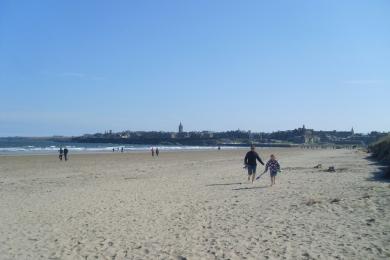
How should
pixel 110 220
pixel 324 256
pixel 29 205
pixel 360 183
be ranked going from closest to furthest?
pixel 324 256 < pixel 110 220 < pixel 29 205 < pixel 360 183

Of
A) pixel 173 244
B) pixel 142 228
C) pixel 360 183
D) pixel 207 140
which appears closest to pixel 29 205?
pixel 142 228

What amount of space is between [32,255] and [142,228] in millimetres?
2366

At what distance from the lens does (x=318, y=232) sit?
303 inches

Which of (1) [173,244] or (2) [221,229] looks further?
(2) [221,229]

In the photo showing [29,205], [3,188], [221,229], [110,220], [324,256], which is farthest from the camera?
[3,188]

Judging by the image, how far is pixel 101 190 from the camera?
15336mm

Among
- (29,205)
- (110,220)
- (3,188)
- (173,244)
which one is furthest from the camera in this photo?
(3,188)

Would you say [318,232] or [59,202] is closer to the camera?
[318,232]

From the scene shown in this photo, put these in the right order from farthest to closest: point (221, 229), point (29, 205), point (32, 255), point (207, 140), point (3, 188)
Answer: point (207, 140) → point (3, 188) → point (29, 205) → point (221, 229) → point (32, 255)

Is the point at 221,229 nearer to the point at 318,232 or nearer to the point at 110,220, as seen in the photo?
the point at 318,232

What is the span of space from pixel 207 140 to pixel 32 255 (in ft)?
535

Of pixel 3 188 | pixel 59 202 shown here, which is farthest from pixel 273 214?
pixel 3 188

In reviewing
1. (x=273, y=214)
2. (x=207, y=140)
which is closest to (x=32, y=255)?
(x=273, y=214)

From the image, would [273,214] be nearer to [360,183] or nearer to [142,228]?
[142,228]
